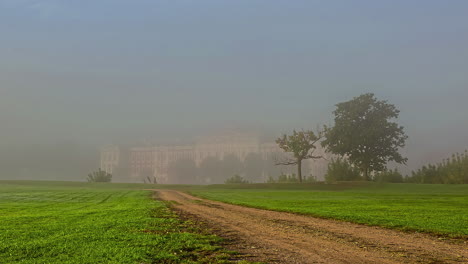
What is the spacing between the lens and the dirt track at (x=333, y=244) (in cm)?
1209

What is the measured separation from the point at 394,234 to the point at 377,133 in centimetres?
7630

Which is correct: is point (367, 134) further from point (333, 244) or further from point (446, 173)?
point (333, 244)

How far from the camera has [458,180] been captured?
81750mm

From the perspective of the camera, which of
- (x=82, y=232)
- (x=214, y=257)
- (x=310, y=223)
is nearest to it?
(x=214, y=257)

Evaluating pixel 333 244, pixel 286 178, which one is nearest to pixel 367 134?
pixel 286 178

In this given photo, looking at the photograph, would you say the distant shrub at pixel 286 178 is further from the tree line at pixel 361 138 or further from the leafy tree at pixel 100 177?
the leafy tree at pixel 100 177

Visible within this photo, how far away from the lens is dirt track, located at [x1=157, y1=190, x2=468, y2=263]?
1209cm

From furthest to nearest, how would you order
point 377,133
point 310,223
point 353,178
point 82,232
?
point 353,178 → point 377,133 → point 310,223 → point 82,232

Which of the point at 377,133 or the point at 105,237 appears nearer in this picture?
the point at 105,237

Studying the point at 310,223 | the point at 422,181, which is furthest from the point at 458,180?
the point at 310,223

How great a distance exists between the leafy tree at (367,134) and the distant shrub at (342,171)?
486 cm

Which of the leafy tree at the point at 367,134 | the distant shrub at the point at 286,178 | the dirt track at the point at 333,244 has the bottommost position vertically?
the distant shrub at the point at 286,178

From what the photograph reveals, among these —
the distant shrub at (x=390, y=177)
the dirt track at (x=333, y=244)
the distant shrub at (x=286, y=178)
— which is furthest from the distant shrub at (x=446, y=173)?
the dirt track at (x=333, y=244)

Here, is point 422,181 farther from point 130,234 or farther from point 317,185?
point 130,234
